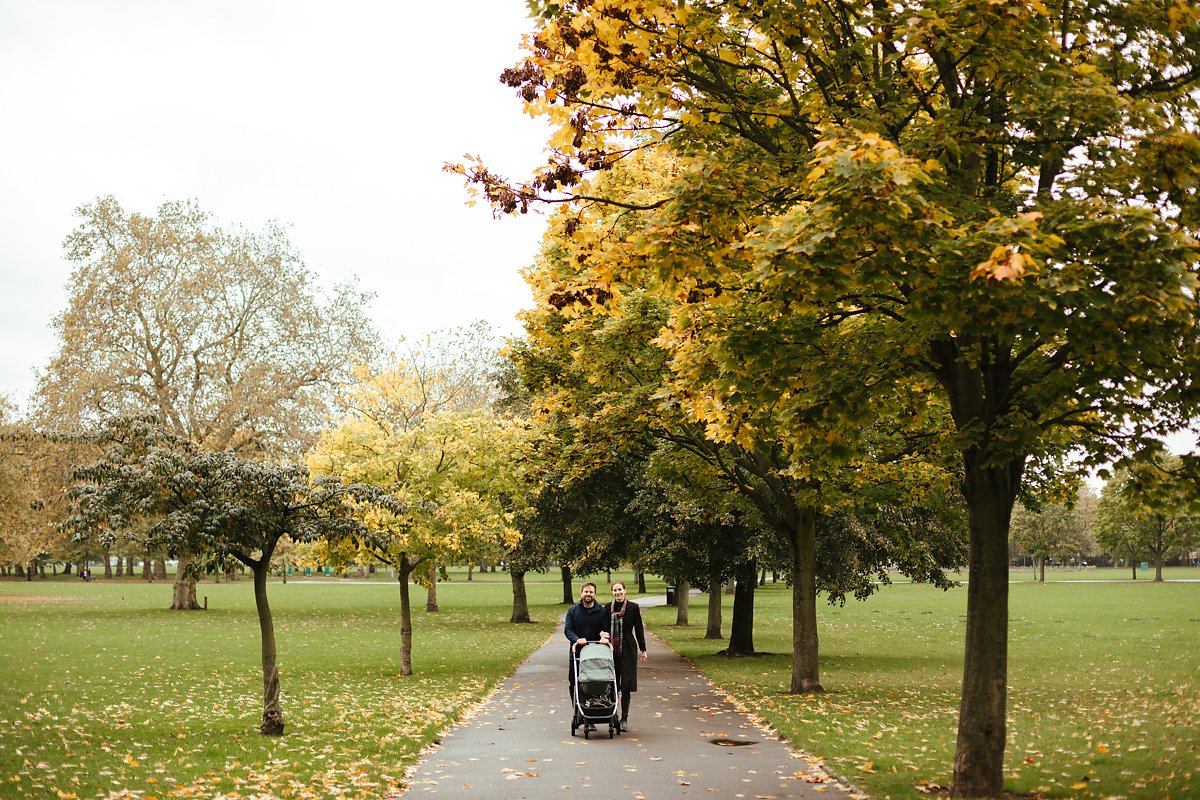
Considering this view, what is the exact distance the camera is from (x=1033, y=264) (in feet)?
21.3

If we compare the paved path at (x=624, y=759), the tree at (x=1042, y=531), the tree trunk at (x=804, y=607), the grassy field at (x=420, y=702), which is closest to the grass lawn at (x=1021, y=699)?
the grassy field at (x=420, y=702)

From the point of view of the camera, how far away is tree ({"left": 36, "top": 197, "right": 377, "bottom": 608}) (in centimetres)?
4112

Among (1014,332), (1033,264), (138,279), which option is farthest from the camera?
(138,279)

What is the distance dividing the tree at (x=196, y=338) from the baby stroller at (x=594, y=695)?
31.3 meters

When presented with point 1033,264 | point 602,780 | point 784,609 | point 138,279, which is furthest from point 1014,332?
point 784,609

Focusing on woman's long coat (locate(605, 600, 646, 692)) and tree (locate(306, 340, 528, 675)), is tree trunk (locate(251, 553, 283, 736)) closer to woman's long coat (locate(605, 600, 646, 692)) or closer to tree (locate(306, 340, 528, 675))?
woman's long coat (locate(605, 600, 646, 692))

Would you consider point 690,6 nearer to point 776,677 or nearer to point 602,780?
point 602,780

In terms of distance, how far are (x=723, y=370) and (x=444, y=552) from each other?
1264 centimetres

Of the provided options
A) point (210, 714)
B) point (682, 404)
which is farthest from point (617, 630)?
point (210, 714)

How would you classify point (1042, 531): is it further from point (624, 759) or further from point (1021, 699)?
point (624, 759)

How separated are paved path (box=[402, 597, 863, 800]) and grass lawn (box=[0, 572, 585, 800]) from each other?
22.0 inches

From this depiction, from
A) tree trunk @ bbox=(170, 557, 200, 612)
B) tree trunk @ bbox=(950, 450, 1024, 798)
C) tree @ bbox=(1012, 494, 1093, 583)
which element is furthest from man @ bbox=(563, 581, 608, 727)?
tree @ bbox=(1012, 494, 1093, 583)

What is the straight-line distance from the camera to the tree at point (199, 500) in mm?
11430

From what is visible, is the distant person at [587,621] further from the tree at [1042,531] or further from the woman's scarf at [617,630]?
the tree at [1042,531]
